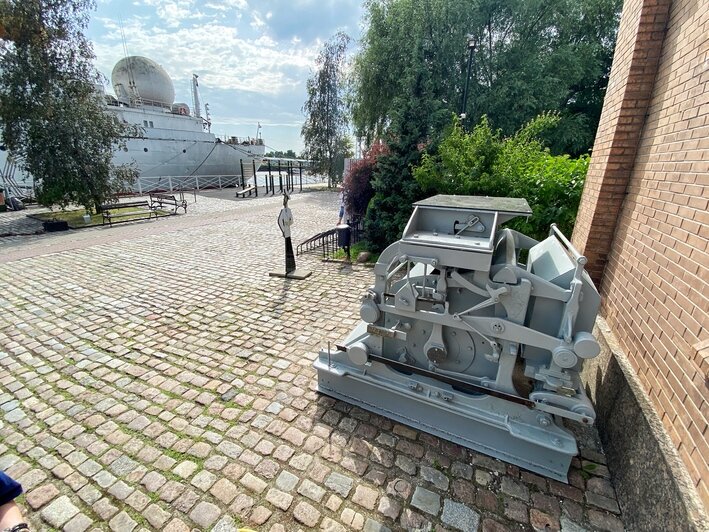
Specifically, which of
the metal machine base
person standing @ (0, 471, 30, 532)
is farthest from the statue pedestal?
person standing @ (0, 471, 30, 532)

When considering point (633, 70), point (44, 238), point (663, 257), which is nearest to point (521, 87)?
point (633, 70)

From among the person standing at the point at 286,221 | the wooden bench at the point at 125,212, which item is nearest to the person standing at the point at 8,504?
the person standing at the point at 286,221

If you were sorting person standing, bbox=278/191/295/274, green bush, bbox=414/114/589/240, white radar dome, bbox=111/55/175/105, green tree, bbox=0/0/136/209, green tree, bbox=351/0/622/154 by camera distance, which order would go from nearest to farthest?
green bush, bbox=414/114/589/240 → person standing, bbox=278/191/295/274 → green tree, bbox=0/0/136/209 → green tree, bbox=351/0/622/154 → white radar dome, bbox=111/55/175/105

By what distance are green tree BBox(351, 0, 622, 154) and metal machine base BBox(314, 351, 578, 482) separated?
12837 millimetres

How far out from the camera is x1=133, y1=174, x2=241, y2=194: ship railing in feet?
81.3

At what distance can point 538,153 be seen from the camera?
7.45 metres

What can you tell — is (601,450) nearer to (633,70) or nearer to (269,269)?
(633,70)

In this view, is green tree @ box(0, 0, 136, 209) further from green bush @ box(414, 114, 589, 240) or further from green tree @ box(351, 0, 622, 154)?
green bush @ box(414, 114, 589, 240)

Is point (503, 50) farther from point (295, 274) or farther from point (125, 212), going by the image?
point (125, 212)

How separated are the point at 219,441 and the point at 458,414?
2310 millimetres

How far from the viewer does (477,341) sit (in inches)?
116

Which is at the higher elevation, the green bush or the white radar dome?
the white radar dome

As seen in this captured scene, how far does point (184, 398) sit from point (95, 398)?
40.4 inches

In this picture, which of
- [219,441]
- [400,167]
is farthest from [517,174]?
[219,441]
